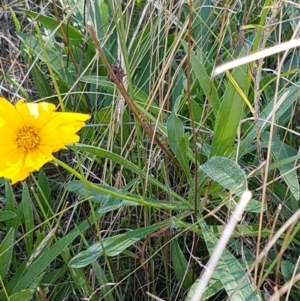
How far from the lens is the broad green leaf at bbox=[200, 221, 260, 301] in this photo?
0.74 m

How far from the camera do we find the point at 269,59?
3.97 feet

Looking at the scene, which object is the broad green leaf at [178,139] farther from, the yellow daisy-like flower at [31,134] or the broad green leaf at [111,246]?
the yellow daisy-like flower at [31,134]

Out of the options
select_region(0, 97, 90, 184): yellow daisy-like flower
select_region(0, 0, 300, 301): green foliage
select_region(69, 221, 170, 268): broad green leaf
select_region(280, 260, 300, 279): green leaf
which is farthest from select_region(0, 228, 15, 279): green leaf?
select_region(280, 260, 300, 279): green leaf

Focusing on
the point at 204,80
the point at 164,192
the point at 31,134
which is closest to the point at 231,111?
the point at 204,80

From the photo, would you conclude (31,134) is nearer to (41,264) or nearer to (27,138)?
(27,138)

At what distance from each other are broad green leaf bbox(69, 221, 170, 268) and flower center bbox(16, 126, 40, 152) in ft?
0.69

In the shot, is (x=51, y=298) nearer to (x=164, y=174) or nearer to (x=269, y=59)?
(x=164, y=174)

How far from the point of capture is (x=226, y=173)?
0.82 meters

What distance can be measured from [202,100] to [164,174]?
28 centimetres

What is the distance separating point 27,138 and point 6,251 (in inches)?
10.5

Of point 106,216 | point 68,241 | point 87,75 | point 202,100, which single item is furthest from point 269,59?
point 68,241

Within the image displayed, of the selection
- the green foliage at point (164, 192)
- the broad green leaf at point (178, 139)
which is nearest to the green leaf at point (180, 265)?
the green foliage at point (164, 192)

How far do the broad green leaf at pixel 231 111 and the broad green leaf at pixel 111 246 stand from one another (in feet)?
0.55

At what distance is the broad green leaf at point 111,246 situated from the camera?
85 centimetres
